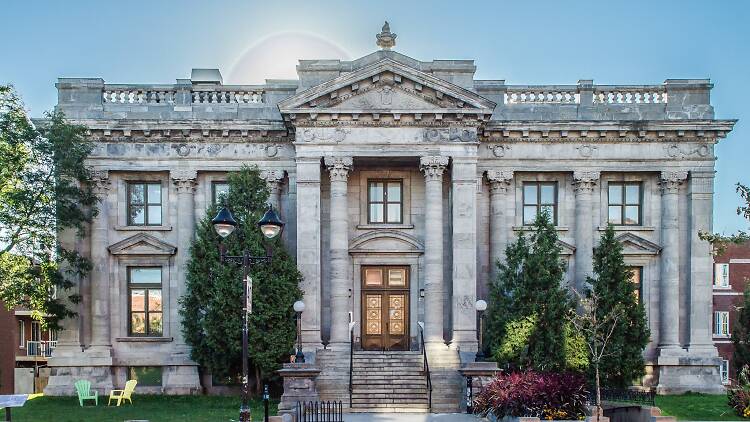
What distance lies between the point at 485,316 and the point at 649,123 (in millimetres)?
9604

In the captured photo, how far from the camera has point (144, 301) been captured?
30.2 m

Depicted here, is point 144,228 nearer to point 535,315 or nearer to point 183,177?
point 183,177

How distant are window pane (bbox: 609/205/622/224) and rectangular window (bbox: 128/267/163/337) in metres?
17.9

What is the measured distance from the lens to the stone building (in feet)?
95.9

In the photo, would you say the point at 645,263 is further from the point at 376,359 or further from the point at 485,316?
the point at 376,359

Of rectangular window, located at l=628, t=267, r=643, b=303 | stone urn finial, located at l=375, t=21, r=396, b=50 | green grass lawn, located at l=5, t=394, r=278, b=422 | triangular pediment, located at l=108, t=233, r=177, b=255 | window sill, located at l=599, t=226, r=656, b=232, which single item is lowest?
Answer: green grass lawn, located at l=5, t=394, r=278, b=422

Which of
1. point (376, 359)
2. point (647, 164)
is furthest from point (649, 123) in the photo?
point (376, 359)

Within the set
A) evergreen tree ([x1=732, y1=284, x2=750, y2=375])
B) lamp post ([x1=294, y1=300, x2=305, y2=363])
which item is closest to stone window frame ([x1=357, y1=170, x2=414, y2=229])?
lamp post ([x1=294, y1=300, x2=305, y2=363])

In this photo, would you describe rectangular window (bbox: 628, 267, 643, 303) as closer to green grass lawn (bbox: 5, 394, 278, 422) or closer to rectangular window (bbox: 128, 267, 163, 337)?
green grass lawn (bbox: 5, 394, 278, 422)

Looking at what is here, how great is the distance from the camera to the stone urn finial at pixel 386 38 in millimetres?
28719

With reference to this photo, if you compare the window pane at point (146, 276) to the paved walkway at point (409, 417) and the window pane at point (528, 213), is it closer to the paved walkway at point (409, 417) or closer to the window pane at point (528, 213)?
the paved walkway at point (409, 417)

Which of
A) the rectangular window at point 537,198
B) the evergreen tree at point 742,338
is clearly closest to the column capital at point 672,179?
the rectangular window at point 537,198

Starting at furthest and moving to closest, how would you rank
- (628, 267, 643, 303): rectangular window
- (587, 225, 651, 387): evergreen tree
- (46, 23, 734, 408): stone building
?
(628, 267, 643, 303): rectangular window, (46, 23, 734, 408): stone building, (587, 225, 651, 387): evergreen tree

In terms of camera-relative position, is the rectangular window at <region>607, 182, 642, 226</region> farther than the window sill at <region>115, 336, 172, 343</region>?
Yes
